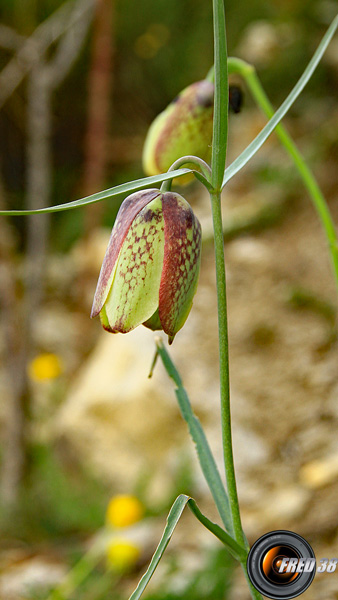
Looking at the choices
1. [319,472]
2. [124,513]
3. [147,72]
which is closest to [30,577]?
[124,513]

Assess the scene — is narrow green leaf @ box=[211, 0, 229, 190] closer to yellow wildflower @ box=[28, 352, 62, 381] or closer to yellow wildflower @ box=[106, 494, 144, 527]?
yellow wildflower @ box=[106, 494, 144, 527]

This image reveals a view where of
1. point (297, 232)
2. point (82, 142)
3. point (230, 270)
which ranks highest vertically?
point (82, 142)

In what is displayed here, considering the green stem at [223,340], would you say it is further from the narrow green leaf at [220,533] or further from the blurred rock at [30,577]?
the blurred rock at [30,577]

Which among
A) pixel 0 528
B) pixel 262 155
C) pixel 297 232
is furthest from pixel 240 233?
pixel 0 528

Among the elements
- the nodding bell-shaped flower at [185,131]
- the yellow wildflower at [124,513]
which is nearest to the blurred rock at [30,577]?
the yellow wildflower at [124,513]

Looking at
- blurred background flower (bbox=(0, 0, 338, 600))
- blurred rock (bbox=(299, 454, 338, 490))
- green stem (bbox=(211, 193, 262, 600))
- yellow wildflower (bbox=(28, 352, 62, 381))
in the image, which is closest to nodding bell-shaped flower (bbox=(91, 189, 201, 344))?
green stem (bbox=(211, 193, 262, 600))

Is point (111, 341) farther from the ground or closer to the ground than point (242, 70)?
farther from the ground

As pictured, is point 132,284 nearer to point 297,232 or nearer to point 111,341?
point 111,341
